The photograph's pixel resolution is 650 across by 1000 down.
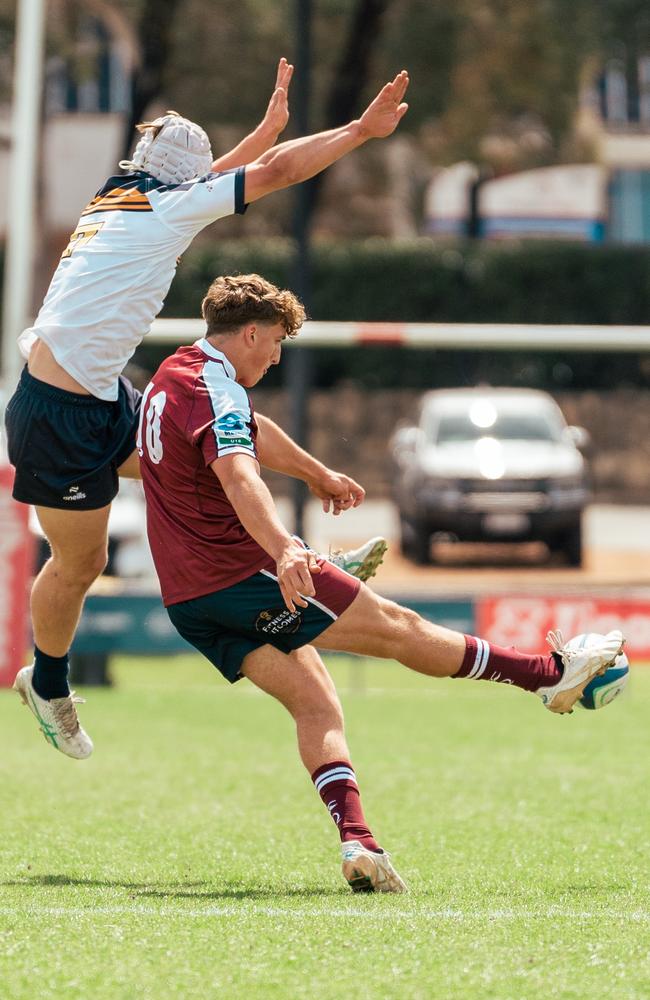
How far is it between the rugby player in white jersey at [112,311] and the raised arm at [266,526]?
804mm

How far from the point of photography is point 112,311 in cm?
560

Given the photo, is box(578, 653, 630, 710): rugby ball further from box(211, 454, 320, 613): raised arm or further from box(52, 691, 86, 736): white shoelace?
box(52, 691, 86, 736): white shoelace

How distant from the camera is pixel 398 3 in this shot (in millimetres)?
25062

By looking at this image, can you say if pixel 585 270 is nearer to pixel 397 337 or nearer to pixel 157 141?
pixel 397 337

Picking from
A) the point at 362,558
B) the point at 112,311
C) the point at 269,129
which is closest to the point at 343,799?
the point at 362,558

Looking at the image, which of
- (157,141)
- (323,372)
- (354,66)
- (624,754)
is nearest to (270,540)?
(157,141)

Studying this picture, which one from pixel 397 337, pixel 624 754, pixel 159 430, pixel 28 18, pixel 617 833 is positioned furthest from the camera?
pixel 28 18

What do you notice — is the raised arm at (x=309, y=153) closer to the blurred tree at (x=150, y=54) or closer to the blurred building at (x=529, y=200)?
the blurred tree at (x=150, y=54)

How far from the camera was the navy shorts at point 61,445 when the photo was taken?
5672 millimetres

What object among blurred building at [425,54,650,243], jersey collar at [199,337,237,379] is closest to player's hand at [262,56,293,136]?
jersey collar at [199,337,237,379]

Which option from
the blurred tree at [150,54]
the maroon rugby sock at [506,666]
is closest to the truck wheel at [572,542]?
the blurred tree at [150,54]

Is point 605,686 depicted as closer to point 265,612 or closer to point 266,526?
point 265,612

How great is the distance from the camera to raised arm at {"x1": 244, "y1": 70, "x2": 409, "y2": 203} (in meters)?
5.27

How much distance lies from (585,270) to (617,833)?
24.9 meters
